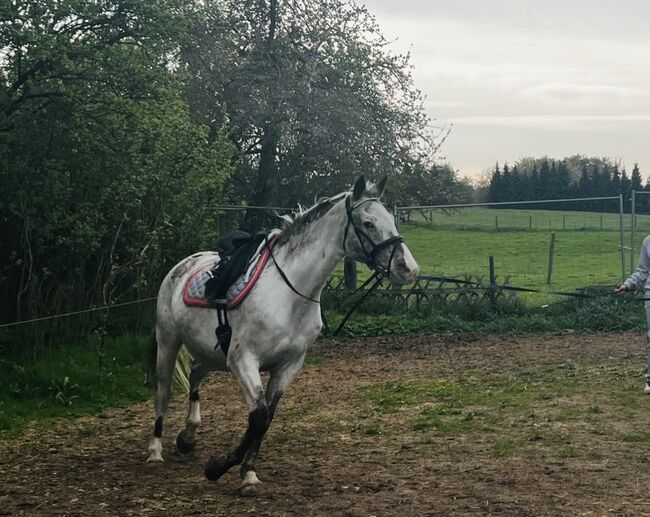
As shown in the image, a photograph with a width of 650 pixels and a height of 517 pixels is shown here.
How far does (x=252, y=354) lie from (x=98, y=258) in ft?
19.1

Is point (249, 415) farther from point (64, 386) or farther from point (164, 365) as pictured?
point (64, 386)

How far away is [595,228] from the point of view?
21125mm

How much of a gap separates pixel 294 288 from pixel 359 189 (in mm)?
787

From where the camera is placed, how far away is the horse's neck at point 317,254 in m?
5.91

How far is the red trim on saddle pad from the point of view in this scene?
6.00m

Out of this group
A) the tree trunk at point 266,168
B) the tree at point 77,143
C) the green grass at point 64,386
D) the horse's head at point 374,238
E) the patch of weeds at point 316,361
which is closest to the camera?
the horse's head at point 374,238

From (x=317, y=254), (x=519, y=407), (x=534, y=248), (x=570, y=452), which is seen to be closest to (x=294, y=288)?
(x=317, y=254)

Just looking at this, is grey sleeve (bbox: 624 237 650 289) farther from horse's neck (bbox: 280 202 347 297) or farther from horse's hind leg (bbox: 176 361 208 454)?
horse's hind leg (bbox: 176 361 208 454)

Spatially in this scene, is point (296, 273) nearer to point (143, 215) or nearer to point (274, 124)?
point (143, 215)

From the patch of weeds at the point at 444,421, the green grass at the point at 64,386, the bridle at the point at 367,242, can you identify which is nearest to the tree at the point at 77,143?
the green grass at the point at 64,386

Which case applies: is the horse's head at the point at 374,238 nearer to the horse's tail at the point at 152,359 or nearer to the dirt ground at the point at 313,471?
the dirt ground at the point at 313,471

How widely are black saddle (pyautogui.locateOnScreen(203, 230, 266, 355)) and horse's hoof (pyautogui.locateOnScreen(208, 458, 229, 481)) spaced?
77 centimetres

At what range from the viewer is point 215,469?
19.1ft

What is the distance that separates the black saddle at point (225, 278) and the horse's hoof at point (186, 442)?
3.43 feet
